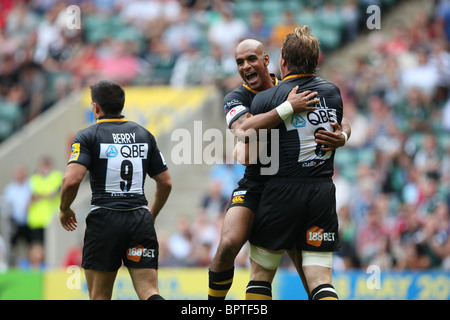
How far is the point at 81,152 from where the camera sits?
6961mm

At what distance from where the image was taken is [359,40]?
1811 centimetres

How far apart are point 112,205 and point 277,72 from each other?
8823mm

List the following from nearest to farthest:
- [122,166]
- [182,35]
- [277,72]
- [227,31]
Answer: [122,166], [277,72], [227,31], [182,35]

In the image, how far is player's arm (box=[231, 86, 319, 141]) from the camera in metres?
6.35

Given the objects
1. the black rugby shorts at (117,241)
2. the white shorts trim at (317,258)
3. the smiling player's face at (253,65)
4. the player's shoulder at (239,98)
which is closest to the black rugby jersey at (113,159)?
the black rugby shorts at (117,241)

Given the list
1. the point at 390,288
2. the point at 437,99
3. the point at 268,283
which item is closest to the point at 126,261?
the point at 268,283

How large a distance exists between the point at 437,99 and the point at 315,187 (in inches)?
354

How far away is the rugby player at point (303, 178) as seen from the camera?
6512mm

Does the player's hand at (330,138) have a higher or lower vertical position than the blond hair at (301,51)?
lower

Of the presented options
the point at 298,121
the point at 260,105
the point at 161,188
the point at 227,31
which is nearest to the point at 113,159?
the point at 161,188

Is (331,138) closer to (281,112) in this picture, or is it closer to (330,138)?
(330,138)

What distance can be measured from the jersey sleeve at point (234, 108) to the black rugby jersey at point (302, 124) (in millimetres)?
142

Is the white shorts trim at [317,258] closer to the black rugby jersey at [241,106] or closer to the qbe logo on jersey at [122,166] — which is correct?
the black rugby jersey at [241,106]

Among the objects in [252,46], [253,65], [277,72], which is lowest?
[253,65]
